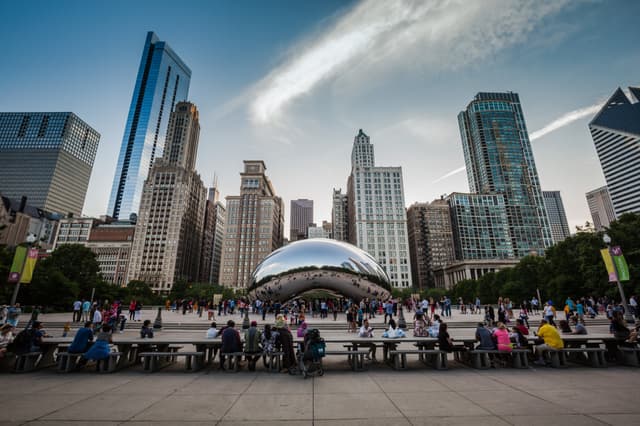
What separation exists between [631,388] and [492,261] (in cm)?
10098

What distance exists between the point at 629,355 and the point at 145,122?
607 feet

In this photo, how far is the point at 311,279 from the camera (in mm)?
20688

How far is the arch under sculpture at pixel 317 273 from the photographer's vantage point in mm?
20500

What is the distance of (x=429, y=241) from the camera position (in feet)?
410

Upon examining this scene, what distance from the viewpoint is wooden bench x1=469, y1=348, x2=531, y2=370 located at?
23.8 feet

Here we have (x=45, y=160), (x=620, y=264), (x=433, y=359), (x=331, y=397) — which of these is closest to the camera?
(x=331, y=397)

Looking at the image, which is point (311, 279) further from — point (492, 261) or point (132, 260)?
point (132, 260)

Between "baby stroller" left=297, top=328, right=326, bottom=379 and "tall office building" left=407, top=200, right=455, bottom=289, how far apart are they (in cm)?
12475

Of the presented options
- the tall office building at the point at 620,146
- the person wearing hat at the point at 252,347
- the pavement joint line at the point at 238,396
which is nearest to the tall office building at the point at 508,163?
the tall office building at the point at 620,146

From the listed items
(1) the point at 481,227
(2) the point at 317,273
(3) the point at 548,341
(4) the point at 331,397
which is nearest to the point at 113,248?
(2) the point at 317,273

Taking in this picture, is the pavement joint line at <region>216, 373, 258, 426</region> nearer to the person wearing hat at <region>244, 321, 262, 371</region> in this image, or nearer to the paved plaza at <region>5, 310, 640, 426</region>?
the paved plaza at <region>5, 310, 640, 426</region>

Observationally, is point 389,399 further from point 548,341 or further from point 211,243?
point 211,243

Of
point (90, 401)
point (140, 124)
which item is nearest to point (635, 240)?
point (90, 401)

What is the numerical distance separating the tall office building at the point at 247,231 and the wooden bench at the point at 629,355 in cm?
10801
